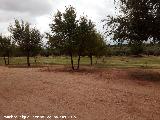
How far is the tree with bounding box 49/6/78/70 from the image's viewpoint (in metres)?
46.5

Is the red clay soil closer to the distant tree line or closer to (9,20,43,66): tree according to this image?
the distant tree line

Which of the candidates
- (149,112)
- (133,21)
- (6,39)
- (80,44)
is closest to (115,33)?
(133,21)

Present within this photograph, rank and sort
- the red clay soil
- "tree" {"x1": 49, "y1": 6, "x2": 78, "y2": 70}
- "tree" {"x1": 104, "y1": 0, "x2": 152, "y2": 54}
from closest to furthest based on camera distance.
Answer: the red clay soil → "tree" {"x1": 104, "y1": 0, "x2": 152, "y2": 54} → "tree" {"x1": 49, "y1": 6, "x2": 78, "y2": 70}

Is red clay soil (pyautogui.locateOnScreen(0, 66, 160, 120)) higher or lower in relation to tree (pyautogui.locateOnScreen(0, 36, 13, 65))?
lower

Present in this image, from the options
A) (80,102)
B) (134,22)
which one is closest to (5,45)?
(134,22)

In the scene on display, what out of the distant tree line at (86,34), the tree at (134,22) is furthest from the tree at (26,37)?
the tree at (134,22)

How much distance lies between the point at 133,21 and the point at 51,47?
16888 mm

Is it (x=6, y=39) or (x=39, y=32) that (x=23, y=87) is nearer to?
(x=39, y=32)

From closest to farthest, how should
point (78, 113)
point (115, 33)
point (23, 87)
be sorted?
point (78, 113)
point (23, 87)
point (115, 33)

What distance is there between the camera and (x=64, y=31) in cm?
4662

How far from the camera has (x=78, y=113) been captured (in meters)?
15.8

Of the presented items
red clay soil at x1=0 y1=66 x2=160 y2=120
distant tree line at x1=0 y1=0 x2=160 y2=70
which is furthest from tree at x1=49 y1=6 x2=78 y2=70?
red clay soil at x1=0 y1=66 x2=160 y2=120

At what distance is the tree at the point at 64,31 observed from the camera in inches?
1829

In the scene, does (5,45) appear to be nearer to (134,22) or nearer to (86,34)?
(86,34)
